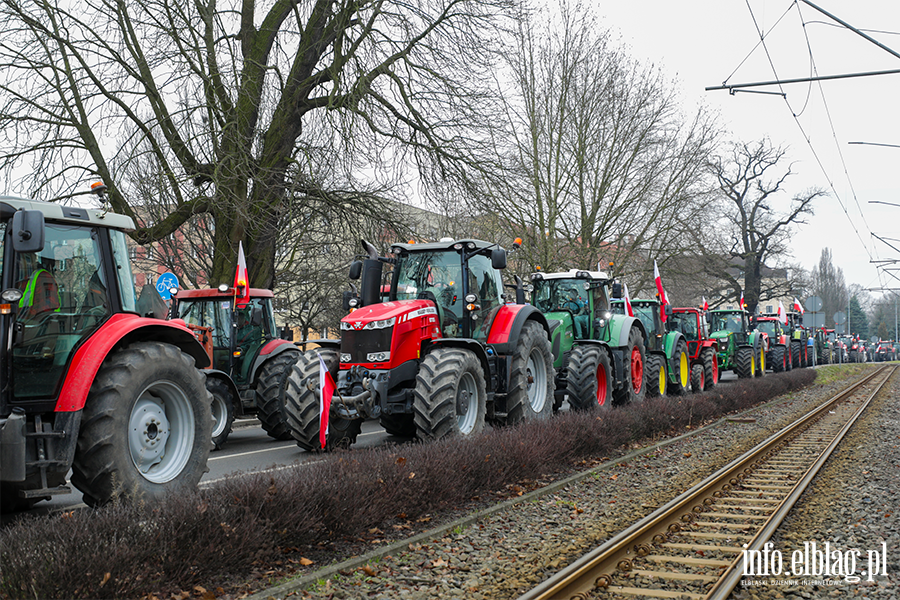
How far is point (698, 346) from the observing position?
72.6ft

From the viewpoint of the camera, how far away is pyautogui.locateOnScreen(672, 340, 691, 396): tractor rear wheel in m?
19.7

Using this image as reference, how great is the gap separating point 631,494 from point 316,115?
11199 millimetres

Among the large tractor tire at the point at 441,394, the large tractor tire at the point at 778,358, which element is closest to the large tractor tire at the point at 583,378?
the large tractor tire at the point at 441,394

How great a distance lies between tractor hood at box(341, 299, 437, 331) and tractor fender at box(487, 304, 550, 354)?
1208 mm

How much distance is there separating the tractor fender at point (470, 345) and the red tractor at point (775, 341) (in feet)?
83.4

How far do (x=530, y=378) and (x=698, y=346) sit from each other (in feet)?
39.4

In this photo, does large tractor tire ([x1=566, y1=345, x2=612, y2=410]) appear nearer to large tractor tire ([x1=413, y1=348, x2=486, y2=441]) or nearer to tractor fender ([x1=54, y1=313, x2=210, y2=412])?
large tractor tire ([x1=413, y1=348, x2=486, y2=441])

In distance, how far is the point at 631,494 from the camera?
8.02 m

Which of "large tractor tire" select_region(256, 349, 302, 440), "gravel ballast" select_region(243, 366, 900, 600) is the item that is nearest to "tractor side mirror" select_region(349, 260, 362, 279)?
"large tractor tire" select_region(256, 349, 302, 440)

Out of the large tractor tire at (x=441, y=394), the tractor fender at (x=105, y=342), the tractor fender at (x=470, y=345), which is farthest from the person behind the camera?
the tractor fender at (x=470, y=345)

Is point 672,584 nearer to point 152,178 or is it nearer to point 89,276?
point 89,276

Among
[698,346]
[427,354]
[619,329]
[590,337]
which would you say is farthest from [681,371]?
[427,354]

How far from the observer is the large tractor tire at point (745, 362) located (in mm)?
26172

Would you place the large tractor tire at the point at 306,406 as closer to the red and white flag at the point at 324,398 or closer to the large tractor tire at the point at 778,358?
A: the red and white flag at the point at 324,398
